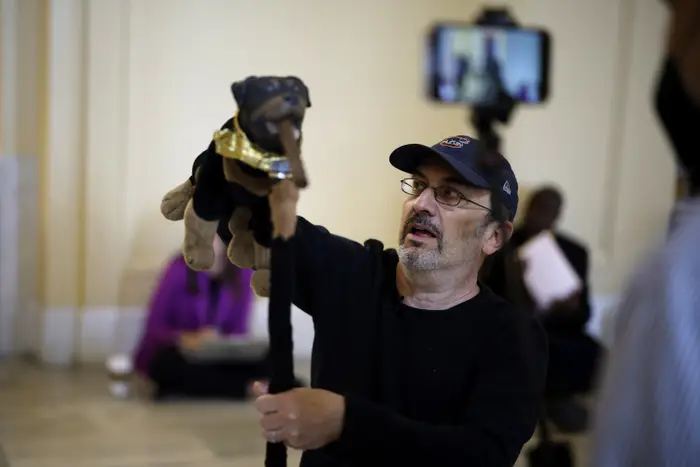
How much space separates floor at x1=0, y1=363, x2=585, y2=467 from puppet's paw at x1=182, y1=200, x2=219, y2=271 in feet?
5.76

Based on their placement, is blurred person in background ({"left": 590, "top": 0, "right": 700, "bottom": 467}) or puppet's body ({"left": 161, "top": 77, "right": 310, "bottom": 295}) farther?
puppet's body ({"left": 161, "top": 77, "right": 310, "bottom": 295})

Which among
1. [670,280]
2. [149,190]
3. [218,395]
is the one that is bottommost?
[218,395]

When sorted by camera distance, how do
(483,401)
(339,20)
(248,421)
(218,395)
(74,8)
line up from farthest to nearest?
(339,20) < (74,8) < (218,395) < (248,421) < (483,401)

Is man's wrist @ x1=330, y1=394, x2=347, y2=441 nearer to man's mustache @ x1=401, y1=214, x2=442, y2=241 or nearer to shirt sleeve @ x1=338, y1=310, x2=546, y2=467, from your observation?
shirt sleeve @ x1=338, y1=310, x2=546, y2=467

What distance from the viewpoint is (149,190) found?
413 centimetres

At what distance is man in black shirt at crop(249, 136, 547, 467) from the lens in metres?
1.17

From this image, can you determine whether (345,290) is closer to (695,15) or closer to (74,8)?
(695,15)

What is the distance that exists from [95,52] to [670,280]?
3.82 m

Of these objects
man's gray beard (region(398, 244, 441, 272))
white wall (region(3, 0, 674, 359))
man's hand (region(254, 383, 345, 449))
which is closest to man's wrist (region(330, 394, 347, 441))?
man's hand (region(254, 383, 345, 449))

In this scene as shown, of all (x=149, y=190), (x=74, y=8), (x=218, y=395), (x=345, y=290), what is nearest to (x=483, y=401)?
(x=345, y=290)

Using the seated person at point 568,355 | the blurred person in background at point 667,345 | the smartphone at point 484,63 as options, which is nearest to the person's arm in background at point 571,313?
the seated person at point 568,355

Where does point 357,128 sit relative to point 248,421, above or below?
above

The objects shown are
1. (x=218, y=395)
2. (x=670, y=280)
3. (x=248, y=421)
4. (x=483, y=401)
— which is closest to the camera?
(x=670, y=280)

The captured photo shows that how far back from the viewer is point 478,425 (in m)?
1.18
